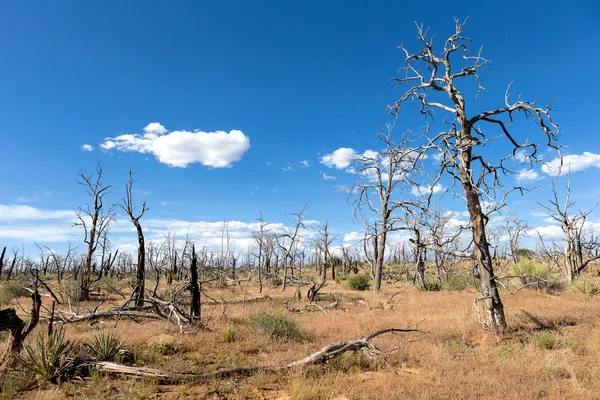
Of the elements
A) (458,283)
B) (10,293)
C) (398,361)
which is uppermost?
(458,283)

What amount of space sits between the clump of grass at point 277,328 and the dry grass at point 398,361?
23 cm

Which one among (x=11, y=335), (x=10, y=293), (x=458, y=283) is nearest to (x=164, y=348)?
(x=11, y=335)

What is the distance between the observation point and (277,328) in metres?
9.77

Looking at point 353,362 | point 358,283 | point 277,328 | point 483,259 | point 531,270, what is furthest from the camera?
point 358,283

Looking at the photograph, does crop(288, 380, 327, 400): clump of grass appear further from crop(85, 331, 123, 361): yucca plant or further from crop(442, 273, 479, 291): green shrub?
crop(442, 273, 479, 291): green shrub

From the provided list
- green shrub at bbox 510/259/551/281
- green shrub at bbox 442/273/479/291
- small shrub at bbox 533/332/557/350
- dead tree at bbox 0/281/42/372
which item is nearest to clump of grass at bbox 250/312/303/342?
dead tree at bbox 0/281/42/372

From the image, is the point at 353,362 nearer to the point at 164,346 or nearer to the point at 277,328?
the point at 277,328

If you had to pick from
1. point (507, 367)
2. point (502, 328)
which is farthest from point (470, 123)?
point (507, 367)

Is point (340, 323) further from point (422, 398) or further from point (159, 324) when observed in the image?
point (422, 398)

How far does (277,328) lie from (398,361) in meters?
3.57

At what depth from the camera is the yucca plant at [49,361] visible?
611 centimetres

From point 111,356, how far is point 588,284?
59.1ft

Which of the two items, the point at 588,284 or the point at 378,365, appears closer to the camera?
the point at 378,365

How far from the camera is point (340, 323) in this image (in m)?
12.0
